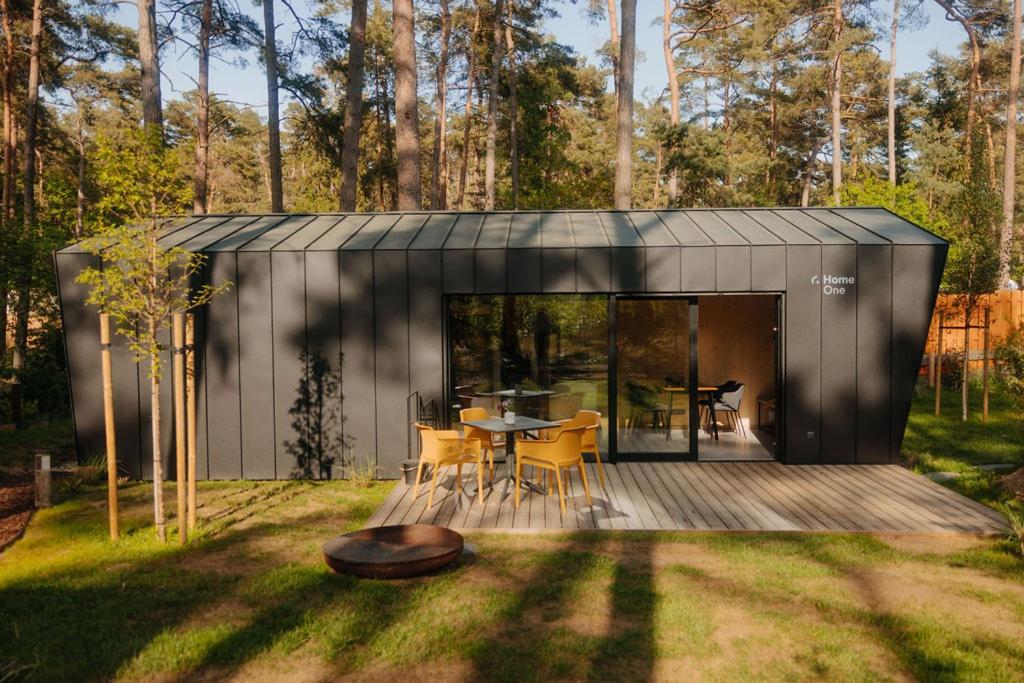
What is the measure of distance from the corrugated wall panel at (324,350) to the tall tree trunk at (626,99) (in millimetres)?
6277

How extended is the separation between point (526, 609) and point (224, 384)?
15.4ft

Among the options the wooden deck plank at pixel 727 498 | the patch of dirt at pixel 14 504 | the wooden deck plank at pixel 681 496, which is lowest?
→ the wooden deck plank at pixel 727 498

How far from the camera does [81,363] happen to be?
734 centimetres

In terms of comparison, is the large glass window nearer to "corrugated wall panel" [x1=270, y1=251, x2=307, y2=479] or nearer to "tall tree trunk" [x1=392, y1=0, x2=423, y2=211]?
"corrugated wall panel" [x1=270, y1=251, x2=307, y2=479]

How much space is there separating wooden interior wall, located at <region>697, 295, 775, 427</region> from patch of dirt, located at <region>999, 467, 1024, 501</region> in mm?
3409

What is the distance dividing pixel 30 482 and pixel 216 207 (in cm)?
2616

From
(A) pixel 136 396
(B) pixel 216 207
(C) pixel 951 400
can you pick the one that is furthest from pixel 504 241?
(B) pixel 216 207

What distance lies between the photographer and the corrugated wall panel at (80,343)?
7.30m

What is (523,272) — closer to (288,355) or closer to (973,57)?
(288,355)

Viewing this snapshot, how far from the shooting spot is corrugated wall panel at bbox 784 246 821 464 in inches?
291

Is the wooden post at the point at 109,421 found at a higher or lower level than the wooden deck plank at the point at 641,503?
higher

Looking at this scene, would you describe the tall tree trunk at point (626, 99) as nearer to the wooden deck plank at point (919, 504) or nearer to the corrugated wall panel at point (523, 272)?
the corrugated wall panel at point (523, 272)

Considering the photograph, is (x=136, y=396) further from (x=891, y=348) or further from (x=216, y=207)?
(x=216, y=207)

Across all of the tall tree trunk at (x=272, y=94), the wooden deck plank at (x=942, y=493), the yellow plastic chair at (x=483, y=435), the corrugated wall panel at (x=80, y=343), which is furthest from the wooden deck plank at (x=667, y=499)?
the tall tree trunk at (x=272, y=94)
